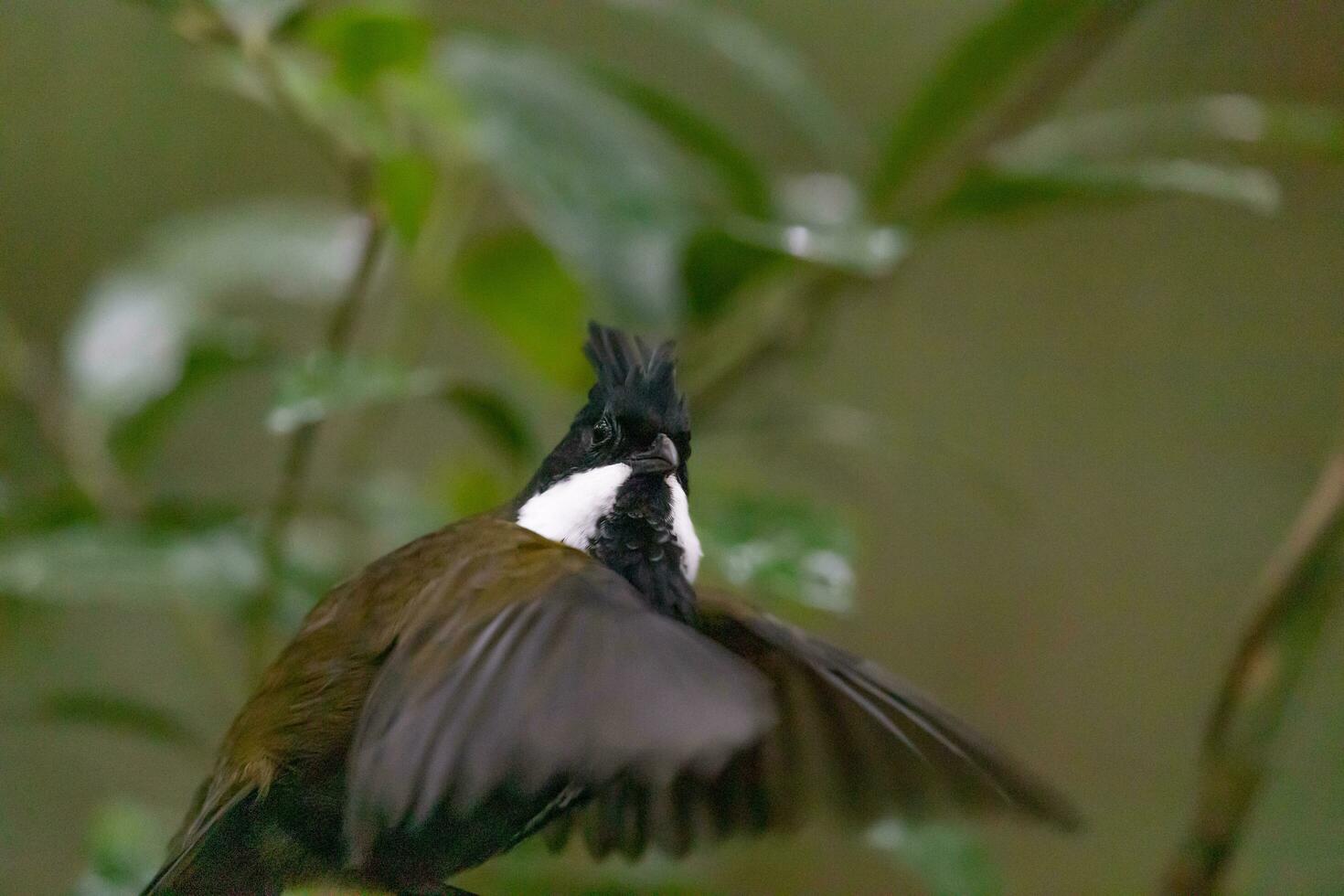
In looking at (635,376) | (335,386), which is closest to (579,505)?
(635,376)

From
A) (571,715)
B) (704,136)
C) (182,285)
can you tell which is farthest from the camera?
(182,285)

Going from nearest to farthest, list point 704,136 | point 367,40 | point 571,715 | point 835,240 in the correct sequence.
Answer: point 571,715 < point 367,40 < point 835,240 < point 704,136

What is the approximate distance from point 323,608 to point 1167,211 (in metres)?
2.34

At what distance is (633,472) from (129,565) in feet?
1.60

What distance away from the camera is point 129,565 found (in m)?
1.16

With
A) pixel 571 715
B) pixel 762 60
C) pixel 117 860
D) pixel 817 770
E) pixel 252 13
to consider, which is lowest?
pixel 117 860

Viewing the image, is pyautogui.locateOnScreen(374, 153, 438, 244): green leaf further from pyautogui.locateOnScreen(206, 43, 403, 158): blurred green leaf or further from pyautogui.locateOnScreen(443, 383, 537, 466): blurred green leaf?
pyautogui.locateOnScreen(443, 383, 537, 466): blurred green leaf

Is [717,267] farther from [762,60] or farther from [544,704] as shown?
[544,704]

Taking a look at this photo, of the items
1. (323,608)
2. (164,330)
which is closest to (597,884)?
(323,608)

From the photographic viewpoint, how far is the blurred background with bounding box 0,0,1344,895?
1234 millimetres

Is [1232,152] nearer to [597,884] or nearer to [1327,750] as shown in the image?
[1327,750]

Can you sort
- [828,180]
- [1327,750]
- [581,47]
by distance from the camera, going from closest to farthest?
[828,180]
[1327,750]
[581,47]

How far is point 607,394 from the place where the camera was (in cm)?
105

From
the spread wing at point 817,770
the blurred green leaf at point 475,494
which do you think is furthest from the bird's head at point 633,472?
the blurred green leaf at point 475,494
